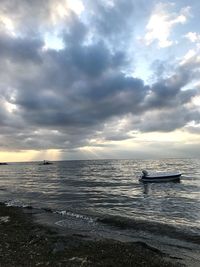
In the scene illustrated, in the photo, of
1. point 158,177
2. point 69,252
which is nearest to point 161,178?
point 158,177

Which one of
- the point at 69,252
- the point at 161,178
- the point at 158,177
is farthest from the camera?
the point at 161,178

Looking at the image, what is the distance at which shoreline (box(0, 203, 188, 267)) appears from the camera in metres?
14.0

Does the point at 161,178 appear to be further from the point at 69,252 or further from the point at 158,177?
the point at 69,252

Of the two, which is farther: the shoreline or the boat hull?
the boat hull

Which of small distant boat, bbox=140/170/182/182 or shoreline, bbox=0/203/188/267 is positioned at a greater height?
small distant boat, bbox=140/170/182/182

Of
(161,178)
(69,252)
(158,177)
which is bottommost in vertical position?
(69,252)

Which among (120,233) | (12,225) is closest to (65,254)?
(120,233)

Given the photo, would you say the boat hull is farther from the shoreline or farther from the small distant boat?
the shoreline

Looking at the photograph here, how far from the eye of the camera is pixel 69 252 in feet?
51.4

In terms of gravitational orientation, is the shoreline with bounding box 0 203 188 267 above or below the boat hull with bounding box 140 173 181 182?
below

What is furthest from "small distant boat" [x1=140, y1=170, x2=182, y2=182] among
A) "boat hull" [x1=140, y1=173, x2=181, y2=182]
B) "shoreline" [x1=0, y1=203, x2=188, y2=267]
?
"shoreline" [x1=0, y1=203, x2=188, y2=267]

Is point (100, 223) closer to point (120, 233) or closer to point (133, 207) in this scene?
point (120, 233)

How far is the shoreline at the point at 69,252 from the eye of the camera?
14.0 meters

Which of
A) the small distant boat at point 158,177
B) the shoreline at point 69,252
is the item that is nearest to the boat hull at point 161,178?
the small distant boat at point 158,177
